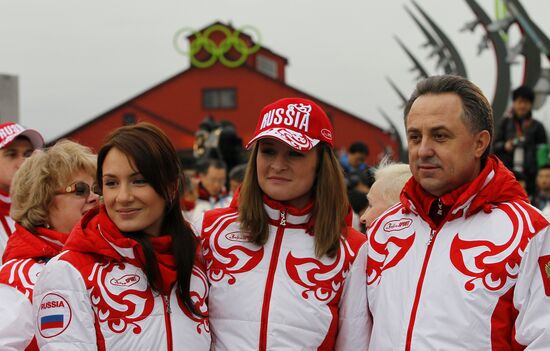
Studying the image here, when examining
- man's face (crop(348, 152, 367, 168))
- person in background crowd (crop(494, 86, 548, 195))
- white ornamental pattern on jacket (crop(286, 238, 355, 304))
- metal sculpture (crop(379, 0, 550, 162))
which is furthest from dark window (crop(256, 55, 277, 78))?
white ornamental pattern on jacket (crop(286, 238, 355, 304))

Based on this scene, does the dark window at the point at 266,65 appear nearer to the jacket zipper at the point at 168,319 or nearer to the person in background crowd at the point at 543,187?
the person in background crowd at the point at 543,187

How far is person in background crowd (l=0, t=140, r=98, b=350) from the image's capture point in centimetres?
291

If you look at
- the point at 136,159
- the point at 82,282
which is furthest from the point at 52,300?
the point at 136,159

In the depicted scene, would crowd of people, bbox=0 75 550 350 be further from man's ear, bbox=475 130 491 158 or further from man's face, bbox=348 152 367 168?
man's face, bbox=348 152 367 168

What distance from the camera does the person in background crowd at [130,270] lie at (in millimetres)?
2604

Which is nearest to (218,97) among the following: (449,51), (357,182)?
(449,51)

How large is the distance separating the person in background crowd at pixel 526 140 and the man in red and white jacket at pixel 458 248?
677cm

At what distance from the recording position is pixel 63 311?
2578 mm

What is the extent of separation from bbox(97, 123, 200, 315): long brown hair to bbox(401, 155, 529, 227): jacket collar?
99cm

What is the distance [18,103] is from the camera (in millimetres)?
8758

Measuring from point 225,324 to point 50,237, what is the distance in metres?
0.87

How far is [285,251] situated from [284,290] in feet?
0.57

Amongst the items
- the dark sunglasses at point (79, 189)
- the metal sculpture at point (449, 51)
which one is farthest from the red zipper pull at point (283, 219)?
the metal sculpture at point (449, 51)

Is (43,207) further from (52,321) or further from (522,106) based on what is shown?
(522,106)
